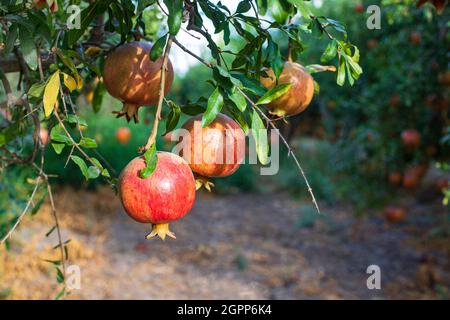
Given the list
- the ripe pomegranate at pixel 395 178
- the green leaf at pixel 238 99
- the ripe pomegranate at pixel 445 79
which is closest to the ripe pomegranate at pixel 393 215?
the ripe pomegranate at pixel 395 178

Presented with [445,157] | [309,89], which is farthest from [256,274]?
[309,89]

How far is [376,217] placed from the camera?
587cm

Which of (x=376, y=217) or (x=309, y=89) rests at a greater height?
(x=309, y=89)

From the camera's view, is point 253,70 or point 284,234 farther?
point 284,234

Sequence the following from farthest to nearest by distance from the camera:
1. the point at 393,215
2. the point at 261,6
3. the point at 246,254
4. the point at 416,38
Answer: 1. the point at 393,215
2. the point at 246,254
3. the point at 416,38
4. the point at 261,6

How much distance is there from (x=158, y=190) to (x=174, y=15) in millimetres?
337

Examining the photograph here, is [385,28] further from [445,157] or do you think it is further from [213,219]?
[213,219]

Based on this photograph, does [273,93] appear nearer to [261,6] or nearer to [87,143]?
[261,6]

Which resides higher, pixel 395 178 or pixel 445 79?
pixel 445 79

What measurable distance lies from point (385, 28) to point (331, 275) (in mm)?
2245

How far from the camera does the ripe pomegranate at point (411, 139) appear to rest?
4.18 metres

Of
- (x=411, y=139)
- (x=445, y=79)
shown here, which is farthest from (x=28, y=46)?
(x=411, y=139)

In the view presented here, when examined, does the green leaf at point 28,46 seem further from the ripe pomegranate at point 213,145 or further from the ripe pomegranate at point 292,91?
the ripe pomegranate at point 292,91

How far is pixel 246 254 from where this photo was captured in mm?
4590
